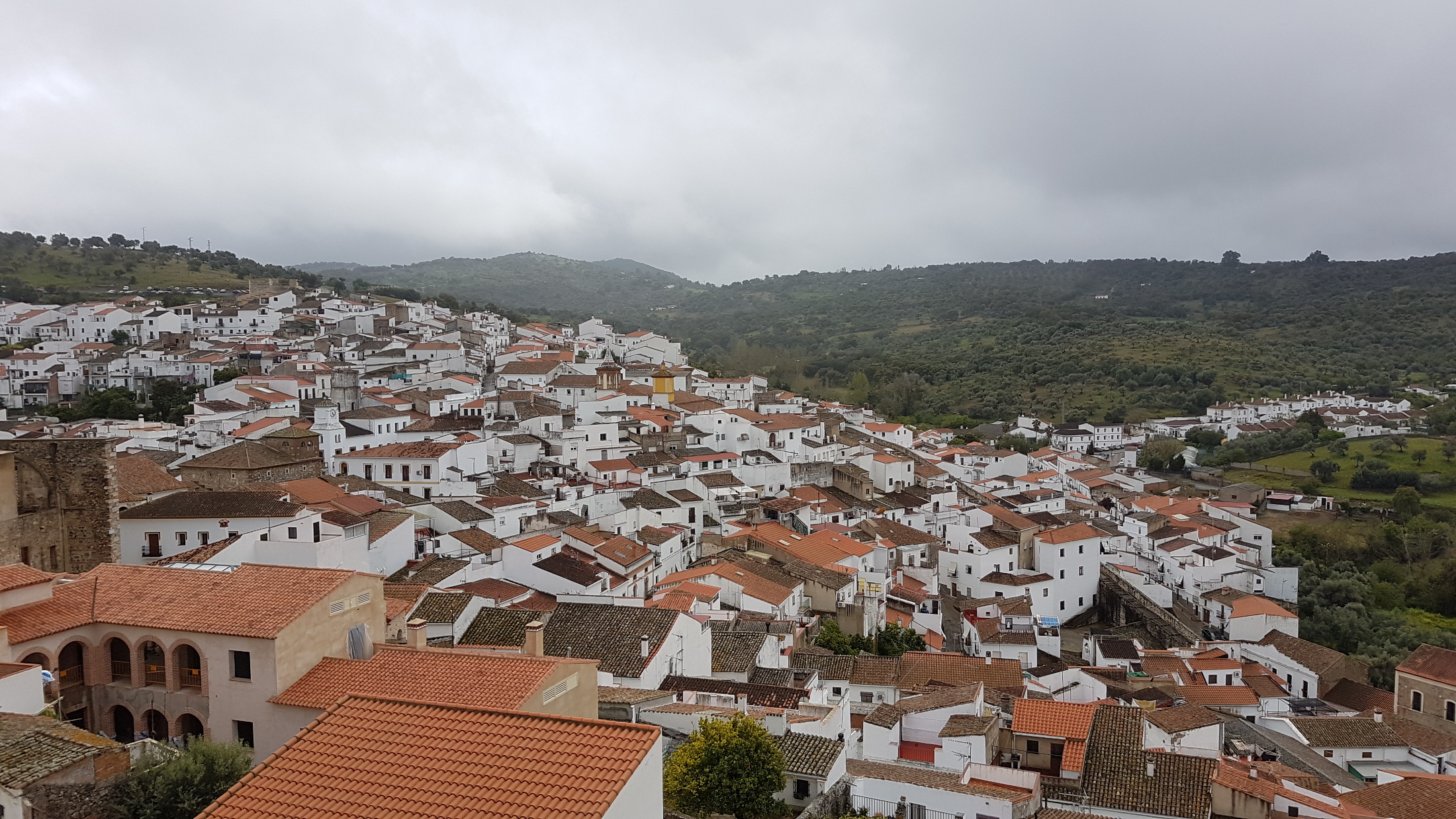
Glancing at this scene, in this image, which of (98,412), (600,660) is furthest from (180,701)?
(98,412)

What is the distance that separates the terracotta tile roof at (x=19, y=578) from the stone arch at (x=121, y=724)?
6.57 ft

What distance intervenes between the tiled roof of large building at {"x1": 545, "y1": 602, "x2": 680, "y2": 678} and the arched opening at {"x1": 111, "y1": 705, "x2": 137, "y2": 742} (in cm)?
799

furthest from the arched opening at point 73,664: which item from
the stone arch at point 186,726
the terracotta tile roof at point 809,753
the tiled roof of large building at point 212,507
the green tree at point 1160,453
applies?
the green tree at point 1160,453

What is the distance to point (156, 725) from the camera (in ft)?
38.9

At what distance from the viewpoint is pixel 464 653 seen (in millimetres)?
11031

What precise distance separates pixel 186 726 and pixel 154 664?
92 cm

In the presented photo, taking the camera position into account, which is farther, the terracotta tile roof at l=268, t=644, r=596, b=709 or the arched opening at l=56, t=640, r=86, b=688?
the arched opening at l=56, t=640, r=86, b=688

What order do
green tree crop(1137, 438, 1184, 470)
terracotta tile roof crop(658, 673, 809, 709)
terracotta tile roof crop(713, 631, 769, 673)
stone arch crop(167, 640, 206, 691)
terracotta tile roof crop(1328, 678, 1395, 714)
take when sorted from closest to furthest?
stone arch crop(167, 640, 206, 691) → terracotta tile roof crop(658, 673, 809, 709) → terracotta tile roof crop(713, 631, 769, 673) → terracotta tile roof crop(1328, 678, 1395, 714) → green tree crop(1137, 438, 1184, 470)

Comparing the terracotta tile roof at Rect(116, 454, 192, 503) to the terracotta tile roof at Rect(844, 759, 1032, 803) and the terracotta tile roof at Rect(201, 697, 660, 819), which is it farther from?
the terracotta tile roof at Rect(201, 697, 660, 819)

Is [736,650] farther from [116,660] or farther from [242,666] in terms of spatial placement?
[116,660]

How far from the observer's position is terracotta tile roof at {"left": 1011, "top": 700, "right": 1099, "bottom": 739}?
1764 centimetres

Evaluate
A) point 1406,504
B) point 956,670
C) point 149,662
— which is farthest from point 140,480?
point 1406,504

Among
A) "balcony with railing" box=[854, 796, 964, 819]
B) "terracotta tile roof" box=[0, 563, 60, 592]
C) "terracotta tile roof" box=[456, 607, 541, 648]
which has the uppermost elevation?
"terracotta tile roof" box=[0, 563, 60, 592]

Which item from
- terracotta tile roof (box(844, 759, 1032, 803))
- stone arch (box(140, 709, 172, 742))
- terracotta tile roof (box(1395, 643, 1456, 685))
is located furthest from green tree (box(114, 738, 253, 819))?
terracotta tile roof (box(1395, 643, 1456, 685))
